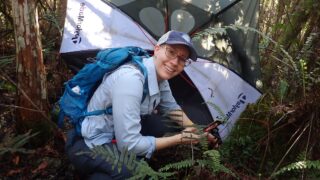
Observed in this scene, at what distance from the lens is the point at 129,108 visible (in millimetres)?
3186

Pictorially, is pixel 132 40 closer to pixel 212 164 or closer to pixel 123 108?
pixel 123 108

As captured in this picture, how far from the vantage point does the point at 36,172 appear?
4.03 metres

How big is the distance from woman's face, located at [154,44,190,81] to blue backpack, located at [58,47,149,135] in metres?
0.15

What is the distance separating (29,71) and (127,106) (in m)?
1.50

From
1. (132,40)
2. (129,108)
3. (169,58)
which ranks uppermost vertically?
(132,40)

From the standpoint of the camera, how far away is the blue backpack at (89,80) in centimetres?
336

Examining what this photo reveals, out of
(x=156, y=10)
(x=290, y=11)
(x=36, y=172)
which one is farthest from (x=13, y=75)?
(x=290, y=11)

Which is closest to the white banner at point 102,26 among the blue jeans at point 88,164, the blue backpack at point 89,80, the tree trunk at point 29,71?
the tree trunk at point 29,71

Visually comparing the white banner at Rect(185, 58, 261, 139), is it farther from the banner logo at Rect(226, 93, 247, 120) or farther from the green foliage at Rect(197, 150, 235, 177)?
the green foliage at Rect(197, 150, 235, 177)

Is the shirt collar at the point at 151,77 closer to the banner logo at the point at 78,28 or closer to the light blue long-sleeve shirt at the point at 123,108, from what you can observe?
the light blue long-sleeve shirt at the point at 123,108

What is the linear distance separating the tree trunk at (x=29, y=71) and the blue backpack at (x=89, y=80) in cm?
74

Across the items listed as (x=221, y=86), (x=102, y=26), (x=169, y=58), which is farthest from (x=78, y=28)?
(x=221, y=86)

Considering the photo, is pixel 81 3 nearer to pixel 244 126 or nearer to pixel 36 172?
pixel 36 172

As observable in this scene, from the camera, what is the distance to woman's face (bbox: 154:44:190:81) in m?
3.37
